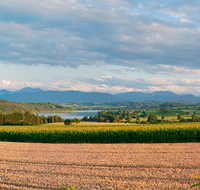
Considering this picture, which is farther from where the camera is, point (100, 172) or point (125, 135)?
point (125, 135)

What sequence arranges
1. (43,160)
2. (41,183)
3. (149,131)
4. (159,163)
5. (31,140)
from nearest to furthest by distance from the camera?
(41,183) → (159,163) → (43,160) → (149,131) → (31,140)

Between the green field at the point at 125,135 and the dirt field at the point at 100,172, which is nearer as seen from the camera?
the dirt field at the point at 100,172

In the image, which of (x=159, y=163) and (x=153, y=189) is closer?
(x=153, y=189)

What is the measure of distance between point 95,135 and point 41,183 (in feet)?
49.7

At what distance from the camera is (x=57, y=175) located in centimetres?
1091

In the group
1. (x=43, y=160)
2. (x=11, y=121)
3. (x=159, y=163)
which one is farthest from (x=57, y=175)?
(x=11, y=121)

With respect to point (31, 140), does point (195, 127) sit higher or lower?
higher

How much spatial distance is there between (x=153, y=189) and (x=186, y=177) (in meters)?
2.44

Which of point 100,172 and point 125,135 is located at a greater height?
point 100,172

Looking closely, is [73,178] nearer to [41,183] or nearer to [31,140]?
[41,183]

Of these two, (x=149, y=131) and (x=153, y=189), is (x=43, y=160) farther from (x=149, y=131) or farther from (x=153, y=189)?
(x=149, y=131)

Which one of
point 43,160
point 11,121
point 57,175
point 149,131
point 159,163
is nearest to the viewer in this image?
point 57,175

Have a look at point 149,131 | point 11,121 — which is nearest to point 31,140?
point 149,131

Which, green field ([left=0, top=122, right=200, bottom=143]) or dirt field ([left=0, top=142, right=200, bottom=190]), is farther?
green field ([left=0, top=122, right=200, bottom=143])
